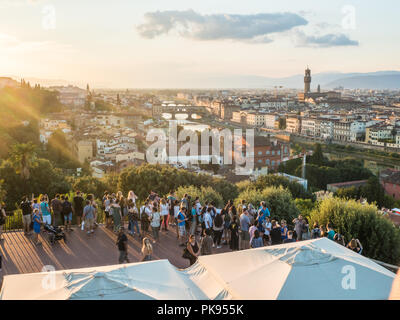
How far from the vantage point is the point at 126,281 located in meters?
3.08

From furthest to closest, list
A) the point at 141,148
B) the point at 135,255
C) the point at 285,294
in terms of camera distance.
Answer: the point at 141,148, the point at 135,255, the point at 285,294

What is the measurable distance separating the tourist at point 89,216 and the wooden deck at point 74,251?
0.33 feet

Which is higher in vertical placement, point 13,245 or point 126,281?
point 126,281

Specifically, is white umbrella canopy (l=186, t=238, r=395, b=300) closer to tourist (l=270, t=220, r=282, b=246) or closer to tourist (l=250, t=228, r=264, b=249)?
tourist (l=250, t=228, r=264, b=249)

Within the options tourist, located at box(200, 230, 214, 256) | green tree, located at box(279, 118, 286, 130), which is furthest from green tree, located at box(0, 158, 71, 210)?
green tree, located at box(279, 118, 286, 130)

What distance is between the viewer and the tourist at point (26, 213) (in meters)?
5.52

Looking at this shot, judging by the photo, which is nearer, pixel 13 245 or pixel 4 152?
pixel 13 245

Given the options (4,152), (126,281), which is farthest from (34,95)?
(126,281)

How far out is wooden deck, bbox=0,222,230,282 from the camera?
16.2 feet

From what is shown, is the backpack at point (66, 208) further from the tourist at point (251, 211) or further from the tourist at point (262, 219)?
the tourist at point (262, 219)

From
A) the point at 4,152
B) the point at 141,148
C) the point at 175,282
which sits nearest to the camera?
the point at 175,282

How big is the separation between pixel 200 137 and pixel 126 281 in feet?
113

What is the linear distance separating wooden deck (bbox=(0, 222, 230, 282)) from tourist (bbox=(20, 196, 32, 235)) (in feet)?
0.47
